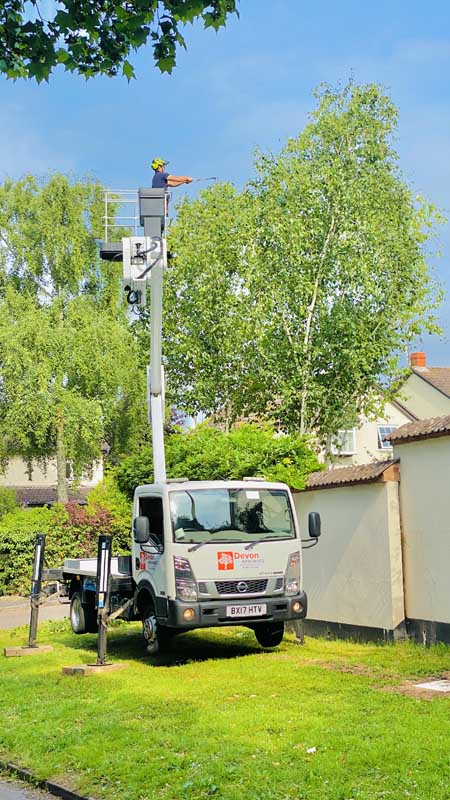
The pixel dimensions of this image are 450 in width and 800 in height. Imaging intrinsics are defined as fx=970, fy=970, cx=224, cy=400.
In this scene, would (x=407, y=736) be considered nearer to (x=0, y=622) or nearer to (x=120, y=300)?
(x=0, y=622)

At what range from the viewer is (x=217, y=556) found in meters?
13.3

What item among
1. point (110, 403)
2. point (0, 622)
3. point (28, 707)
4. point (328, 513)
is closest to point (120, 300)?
point (110, 403)

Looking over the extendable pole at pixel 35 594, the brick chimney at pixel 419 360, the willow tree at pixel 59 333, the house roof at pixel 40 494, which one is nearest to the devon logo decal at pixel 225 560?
the extendable pole at pixel 35 594

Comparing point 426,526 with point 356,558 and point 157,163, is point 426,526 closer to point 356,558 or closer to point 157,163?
point 356,558

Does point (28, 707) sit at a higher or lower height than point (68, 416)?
lower

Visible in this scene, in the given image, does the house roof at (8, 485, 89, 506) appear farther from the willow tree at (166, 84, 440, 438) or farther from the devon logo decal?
the devon logo decal

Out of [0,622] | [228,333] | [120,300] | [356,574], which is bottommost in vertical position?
[0,622]

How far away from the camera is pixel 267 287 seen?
33406 mm

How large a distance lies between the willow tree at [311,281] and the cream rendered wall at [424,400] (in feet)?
53.7

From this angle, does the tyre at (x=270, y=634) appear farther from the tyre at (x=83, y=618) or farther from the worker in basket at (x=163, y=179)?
the worker in basket at (x=163, y=179)

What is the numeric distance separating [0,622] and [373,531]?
12.3m

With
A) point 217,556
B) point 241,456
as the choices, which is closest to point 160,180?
point 241,456

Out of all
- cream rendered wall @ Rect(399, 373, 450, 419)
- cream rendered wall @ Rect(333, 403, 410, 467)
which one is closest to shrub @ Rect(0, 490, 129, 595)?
cream rendered wall @ Rect(333, 403, 410, 467)

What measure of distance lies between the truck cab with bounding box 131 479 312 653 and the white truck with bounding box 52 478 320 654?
0.01 metres
